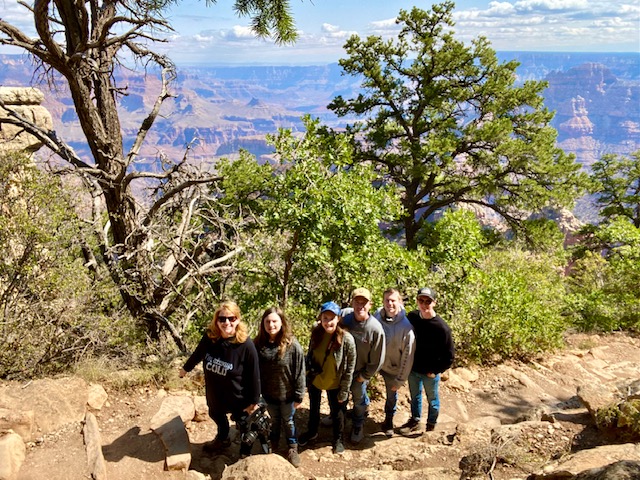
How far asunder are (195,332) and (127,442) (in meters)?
3.83

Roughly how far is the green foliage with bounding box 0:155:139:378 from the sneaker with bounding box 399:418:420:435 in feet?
13.1

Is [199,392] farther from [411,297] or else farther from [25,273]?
[411,297]

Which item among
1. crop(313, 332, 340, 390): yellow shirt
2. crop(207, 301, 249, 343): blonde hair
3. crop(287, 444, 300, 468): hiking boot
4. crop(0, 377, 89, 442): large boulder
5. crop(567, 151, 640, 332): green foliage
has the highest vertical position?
crop(207, 301, 249, 343): blonde hair

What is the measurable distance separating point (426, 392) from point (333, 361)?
4.50 feet

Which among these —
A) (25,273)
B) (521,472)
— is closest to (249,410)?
(521,472)

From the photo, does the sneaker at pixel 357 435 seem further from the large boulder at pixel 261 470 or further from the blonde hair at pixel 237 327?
the blonde hair at pixel 237 327

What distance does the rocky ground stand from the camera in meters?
4.05

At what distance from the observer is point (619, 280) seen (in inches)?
436

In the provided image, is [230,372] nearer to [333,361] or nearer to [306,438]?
[333,361]

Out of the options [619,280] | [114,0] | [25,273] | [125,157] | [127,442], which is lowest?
[619,280]

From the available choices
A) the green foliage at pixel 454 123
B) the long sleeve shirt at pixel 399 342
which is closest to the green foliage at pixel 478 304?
the long sleeve shirt at pixel 399 342

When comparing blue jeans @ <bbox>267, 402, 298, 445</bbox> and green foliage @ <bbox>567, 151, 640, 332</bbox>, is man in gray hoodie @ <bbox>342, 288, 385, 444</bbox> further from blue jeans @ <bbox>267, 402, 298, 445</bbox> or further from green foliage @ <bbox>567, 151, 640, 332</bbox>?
green foliage @ <bbox>567, 151, 640, 332</bbox>

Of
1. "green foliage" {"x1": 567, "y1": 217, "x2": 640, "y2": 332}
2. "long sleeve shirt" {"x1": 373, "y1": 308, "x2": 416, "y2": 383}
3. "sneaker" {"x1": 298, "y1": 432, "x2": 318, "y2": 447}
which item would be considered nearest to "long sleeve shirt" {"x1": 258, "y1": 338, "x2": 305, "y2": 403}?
"sneaker" {"x1": 298, "y1": 432, "x2": 318, "y2": 447}

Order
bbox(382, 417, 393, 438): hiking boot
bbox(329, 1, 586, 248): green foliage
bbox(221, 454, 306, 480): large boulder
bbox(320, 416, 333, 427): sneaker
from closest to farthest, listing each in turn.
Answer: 1. bbox(221, 454, 306, 480): large boulder
2. bbox(382, 417, 393, 438): hiking boot
3. bbox(320, 416, 333, 427): sneaker
4. bbox(329, 1, 586, 248): green foliage
